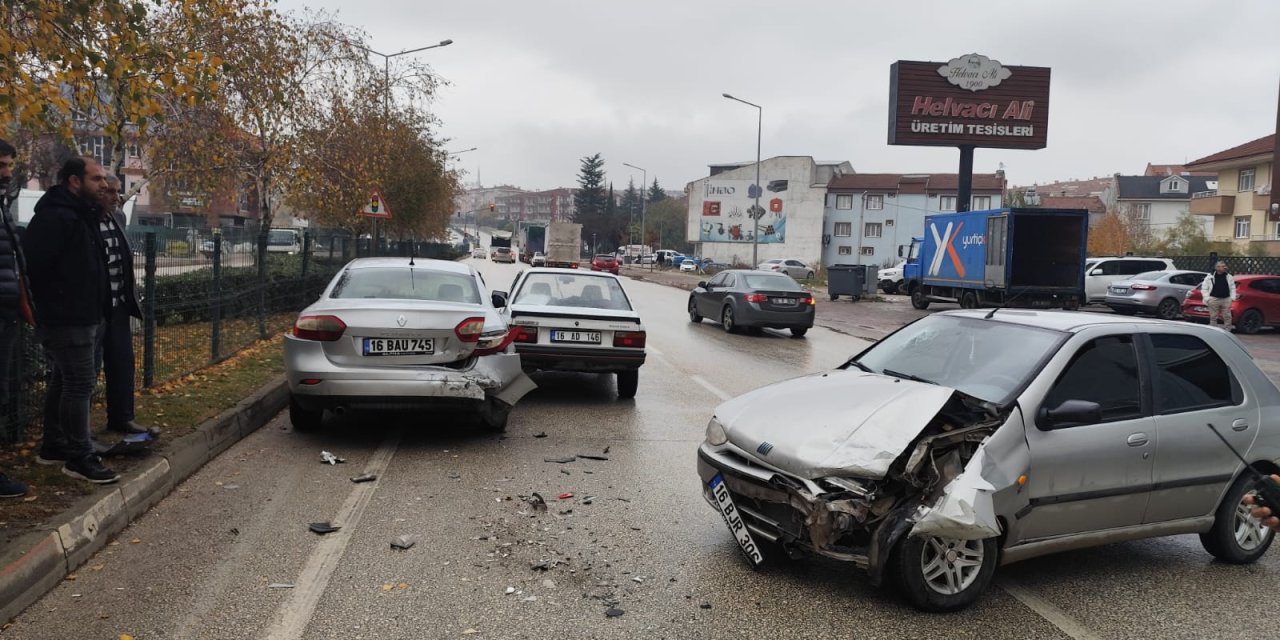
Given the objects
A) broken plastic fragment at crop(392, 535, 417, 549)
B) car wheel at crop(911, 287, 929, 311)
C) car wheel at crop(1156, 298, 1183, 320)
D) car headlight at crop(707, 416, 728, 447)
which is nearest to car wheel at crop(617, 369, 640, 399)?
car headlight at crop(707, 416, 728, 447)

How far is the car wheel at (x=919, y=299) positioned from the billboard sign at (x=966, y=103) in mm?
5482

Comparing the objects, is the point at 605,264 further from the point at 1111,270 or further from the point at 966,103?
the point at 1111,270

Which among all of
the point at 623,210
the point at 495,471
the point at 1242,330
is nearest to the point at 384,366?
the point at 495,471

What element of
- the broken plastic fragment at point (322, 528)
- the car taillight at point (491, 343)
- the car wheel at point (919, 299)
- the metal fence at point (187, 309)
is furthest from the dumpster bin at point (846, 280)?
the broken plastic fragment at point (322, 528)

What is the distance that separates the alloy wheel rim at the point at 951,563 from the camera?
13.6 feet

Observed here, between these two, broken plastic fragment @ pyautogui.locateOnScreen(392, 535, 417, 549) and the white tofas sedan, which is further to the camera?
the white tofas sedan

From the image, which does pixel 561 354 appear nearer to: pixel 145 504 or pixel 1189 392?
pixel 145 504

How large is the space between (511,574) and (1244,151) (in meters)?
54.7

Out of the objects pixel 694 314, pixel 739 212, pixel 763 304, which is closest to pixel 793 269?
pixel 739 212

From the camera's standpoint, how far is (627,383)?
1009 cm

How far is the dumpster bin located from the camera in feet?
111

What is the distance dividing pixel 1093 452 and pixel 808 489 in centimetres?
151

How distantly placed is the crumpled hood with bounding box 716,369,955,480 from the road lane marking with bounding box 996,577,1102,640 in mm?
1006

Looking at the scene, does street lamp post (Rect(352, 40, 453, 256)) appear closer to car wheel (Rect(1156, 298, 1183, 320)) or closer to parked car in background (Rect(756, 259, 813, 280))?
car wheel (Rect(1156, 298, 1183, 320))
